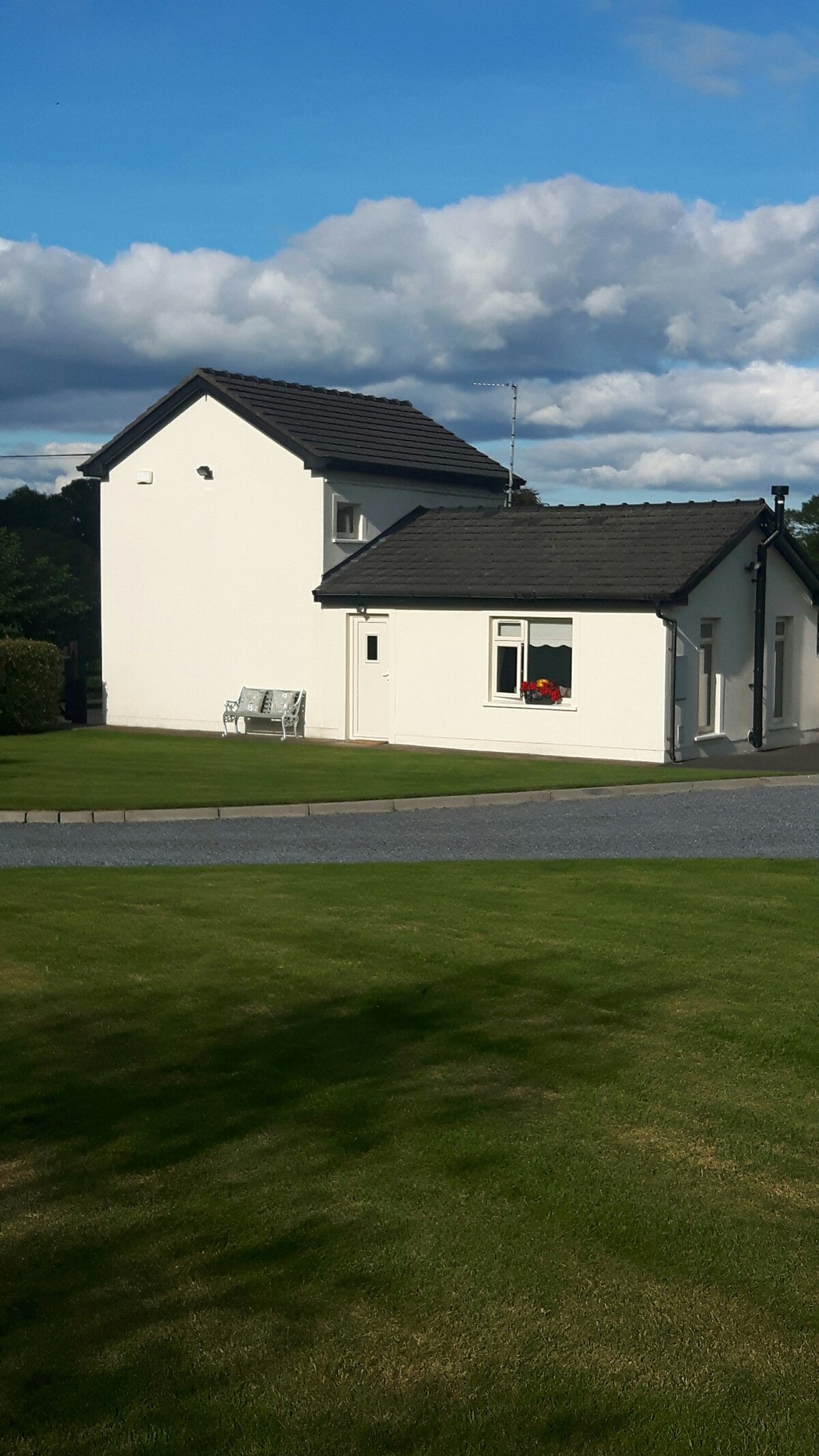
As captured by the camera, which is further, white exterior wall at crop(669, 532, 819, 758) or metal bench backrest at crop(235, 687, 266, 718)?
metal bench backrest at crop(235, 687, 266, 718)

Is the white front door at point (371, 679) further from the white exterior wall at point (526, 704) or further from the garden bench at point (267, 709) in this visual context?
the garden bench at point (267, 709)

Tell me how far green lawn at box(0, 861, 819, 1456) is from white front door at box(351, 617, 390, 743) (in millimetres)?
19640

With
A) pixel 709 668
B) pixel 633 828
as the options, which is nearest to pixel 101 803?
pixel 633 828

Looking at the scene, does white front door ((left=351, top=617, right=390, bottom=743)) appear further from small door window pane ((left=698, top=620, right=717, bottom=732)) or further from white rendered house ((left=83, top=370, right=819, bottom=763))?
small door window pane ((left=698, top=620, right=717, bottom=732))

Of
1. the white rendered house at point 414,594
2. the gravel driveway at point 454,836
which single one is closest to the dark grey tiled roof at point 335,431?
the white rendered house at point 414,594

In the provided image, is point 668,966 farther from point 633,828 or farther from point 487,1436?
→ point 633,828

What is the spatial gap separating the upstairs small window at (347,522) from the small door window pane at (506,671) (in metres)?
4.77

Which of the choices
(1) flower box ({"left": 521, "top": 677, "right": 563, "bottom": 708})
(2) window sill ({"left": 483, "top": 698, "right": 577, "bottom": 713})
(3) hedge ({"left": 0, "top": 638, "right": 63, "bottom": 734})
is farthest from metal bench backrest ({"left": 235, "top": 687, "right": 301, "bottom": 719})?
(1) flower box ({"left": 521, "top": 677, "right": 563, "bottom": 708})

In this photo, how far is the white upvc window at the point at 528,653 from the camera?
2692cm

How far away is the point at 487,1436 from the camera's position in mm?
3910

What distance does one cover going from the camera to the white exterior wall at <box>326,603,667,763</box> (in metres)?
25.9

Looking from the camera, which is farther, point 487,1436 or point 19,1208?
point 19,1208

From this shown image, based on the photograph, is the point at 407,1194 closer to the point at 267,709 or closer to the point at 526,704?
the point at 526,704

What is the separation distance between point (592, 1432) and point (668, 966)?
16.9 feet
